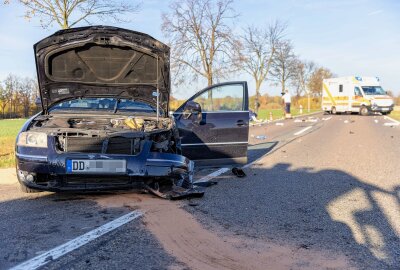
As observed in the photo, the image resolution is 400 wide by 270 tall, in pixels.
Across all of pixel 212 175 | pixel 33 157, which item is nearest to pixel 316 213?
pixel 212 175

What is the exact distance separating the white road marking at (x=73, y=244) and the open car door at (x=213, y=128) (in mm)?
2494

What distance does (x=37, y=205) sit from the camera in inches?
195

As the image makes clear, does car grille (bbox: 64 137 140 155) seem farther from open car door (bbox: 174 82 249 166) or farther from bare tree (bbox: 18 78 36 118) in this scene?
bare tree (bbox: 18 78 36 118)

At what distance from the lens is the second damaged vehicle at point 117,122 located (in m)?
4.82

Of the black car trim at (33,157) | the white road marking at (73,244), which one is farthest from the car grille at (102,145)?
the white road marking at (73,244)

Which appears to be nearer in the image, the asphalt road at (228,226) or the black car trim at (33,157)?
the asphalt road at (228,226)

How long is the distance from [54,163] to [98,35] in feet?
6.92

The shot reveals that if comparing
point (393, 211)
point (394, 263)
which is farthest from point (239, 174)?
point (394, 263)

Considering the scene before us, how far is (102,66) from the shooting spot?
245 inches

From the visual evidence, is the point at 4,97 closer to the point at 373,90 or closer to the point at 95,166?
the point at 373,90

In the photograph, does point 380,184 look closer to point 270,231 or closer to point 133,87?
point 270,231

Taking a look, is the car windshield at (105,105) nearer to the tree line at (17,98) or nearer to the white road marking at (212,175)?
the white road marking at (212,175)

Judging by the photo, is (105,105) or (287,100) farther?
(287,100)

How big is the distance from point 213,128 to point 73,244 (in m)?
3.79
